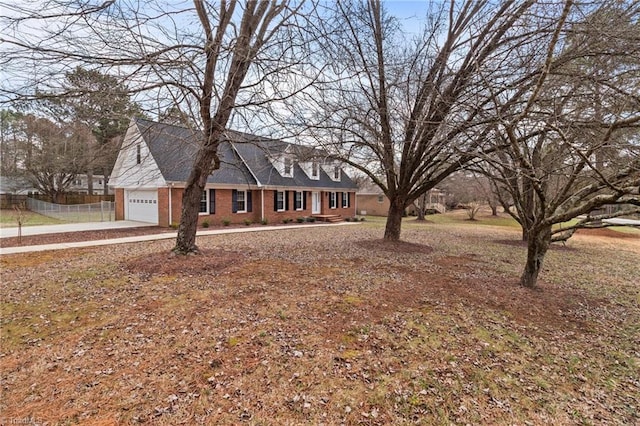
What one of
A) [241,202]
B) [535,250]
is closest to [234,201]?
[241,202]

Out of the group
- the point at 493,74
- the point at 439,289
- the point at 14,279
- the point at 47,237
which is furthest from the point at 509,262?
the point at 47,237

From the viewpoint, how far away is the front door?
22719 millimetres

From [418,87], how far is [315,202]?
15.0 metres

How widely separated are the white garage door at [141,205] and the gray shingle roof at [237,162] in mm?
2167

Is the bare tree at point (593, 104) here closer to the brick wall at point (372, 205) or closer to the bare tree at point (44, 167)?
→ the bare tree at point (44, 167)

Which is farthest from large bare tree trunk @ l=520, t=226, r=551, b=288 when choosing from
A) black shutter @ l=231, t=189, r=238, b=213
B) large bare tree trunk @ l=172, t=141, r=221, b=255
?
black shutter @ l=231, t=189, r=238, b=213

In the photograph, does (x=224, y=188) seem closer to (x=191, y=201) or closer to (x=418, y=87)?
(x=191, y=201)

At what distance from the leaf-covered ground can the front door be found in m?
15.4

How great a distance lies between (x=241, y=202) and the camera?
59.4 feet

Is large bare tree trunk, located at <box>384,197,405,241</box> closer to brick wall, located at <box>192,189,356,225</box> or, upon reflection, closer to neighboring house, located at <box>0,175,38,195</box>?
brick wall, located at <box>192,189,356,225</box>

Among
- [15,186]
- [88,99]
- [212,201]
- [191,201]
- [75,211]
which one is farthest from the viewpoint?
[15,186]

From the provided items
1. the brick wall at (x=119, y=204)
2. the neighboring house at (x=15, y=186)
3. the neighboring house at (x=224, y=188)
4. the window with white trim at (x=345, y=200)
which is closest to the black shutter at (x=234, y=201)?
the neighboring house at (x=224, y=188)

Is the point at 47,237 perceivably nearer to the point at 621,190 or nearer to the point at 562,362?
the point at 562,362

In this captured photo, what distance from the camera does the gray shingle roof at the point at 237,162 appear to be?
938cm
